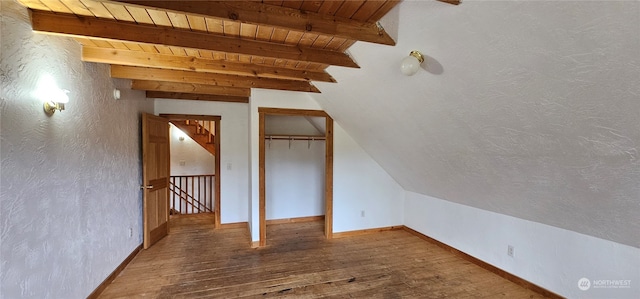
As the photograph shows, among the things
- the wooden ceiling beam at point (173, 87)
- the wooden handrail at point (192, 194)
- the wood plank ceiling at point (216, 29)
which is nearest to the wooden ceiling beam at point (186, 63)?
the wood plank ceiling at point (216, 29)

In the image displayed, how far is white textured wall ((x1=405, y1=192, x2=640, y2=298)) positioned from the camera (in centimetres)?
206

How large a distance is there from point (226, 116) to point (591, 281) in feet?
15.8

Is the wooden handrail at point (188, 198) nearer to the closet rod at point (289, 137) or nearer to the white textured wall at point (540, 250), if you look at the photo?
the closet rod at point (289, 137)

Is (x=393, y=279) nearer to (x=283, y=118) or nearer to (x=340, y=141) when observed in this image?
(x=340, y=141)

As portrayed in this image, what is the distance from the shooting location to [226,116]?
14.6 feet

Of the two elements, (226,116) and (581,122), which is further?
(226,116)

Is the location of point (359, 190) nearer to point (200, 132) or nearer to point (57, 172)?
point (57, 172)

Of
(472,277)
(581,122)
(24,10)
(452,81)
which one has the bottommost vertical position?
(472,277)

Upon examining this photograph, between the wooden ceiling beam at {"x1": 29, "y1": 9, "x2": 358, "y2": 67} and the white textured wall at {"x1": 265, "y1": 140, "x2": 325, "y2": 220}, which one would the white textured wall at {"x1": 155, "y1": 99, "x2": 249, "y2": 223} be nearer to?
the white textured wall at {"x1": 265, "y1": 140, "x2": 325, "y2": 220}

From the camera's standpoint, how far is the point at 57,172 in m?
1.89

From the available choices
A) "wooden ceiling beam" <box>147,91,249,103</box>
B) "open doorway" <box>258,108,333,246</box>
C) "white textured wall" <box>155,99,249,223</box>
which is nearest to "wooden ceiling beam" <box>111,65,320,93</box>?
"open doorway" <box>258,108,333,246</box>

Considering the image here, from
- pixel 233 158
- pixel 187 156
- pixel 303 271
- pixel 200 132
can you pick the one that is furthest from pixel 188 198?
pixel 303 271

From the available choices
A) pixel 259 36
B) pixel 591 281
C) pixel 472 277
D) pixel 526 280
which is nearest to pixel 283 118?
pixel 259 36

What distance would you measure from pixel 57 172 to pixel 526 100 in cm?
321
